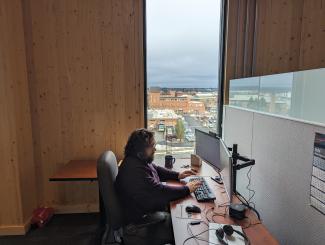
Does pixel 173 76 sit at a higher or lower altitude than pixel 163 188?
higher

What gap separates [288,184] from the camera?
1542mm

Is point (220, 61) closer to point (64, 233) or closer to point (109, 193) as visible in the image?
point (109, 193)

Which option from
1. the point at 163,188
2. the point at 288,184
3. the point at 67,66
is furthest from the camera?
the point at 67,66

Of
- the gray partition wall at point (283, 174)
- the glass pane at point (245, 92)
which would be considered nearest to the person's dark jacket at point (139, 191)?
the gray partition wall at point (283, 174)

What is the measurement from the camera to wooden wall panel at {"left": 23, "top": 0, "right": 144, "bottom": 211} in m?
2.66

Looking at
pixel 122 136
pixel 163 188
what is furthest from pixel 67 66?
pixel 163 188

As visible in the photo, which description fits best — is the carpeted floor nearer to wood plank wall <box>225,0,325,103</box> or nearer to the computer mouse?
the computer mouse

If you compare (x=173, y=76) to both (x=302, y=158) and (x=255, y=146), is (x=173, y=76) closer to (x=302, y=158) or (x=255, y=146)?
(x=255, y=146)

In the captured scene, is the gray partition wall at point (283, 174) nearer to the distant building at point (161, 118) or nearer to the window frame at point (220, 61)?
the window frame at point (220, 61)

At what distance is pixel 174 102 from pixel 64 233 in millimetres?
1943

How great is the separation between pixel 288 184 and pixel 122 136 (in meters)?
1.88

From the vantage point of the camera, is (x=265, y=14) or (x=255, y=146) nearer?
(x=255, y=146)

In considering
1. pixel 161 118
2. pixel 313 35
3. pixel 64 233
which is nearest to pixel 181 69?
pixel 161 118

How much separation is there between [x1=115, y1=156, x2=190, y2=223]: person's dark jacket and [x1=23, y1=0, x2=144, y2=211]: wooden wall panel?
124 centimetres
